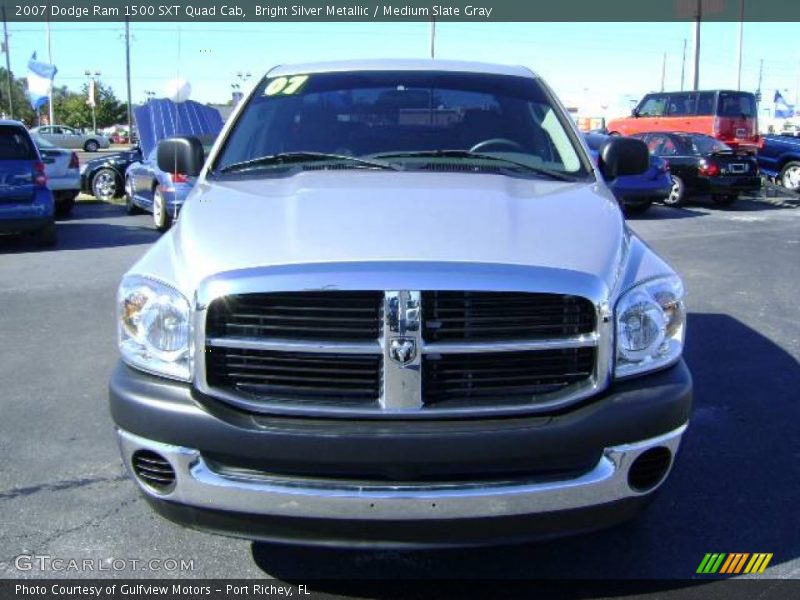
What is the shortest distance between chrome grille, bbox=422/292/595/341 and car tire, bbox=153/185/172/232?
412 inches

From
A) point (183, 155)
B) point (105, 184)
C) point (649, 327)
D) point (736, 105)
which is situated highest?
point (736, 105)

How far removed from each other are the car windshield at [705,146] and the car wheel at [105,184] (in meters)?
12.2

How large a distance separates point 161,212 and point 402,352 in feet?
35.2

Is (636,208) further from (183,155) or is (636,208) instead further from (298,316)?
(298,316)

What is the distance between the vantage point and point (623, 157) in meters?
4.49

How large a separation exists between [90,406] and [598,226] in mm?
3313

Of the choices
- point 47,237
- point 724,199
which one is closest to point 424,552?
point 47,237

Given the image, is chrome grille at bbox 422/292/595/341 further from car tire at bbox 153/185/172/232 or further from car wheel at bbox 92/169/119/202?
car wheel at bbox 92/169/119/202

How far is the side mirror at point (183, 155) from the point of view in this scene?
4406 mm

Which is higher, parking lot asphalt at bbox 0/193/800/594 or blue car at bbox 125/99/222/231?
blue car at bbox 125/99/222/231

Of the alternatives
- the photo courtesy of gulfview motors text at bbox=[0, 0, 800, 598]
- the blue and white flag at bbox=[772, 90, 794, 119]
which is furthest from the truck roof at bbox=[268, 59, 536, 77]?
the blue and white flag at bbox=[772, 90, 794, 119]

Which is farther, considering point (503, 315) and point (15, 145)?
point (15, 145)

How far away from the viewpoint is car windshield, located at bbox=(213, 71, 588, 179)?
397 centimetres

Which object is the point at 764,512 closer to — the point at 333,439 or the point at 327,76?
the point at 333,439
